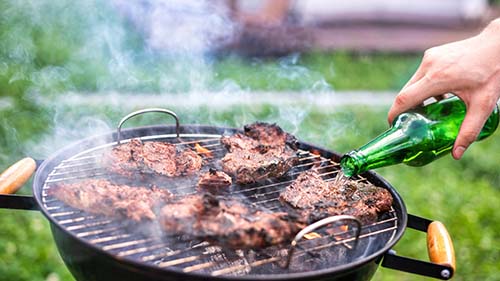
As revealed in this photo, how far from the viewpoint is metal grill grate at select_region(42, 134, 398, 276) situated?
2381 mm

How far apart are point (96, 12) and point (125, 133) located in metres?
6.94

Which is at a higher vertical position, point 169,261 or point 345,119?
point 169,261

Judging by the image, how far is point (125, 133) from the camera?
11.3 ft

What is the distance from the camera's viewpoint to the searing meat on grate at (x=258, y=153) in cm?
299

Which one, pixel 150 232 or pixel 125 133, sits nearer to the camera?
pixel 150 232

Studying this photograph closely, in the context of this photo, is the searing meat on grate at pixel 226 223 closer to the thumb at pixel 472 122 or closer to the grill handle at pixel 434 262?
the grill handle at pixel 434 262

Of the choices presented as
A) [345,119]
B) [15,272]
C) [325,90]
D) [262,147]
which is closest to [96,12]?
[325,90]

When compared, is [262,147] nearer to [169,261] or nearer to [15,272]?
[169,261]

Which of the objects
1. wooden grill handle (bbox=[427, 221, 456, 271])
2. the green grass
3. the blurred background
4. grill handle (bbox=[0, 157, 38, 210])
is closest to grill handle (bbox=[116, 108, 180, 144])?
grill handle (bbox=[0, 157, 38, 210])

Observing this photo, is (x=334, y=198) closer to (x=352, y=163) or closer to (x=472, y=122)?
(x=352, y=163)

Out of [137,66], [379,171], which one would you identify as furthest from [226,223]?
[137,66]

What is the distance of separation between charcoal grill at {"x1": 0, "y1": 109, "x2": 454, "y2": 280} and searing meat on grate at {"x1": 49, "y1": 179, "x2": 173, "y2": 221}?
5cm

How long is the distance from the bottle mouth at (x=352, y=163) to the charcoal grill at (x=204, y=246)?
228 mm

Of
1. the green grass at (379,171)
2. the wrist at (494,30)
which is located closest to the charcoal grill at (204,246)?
the wrist at (494,30)
